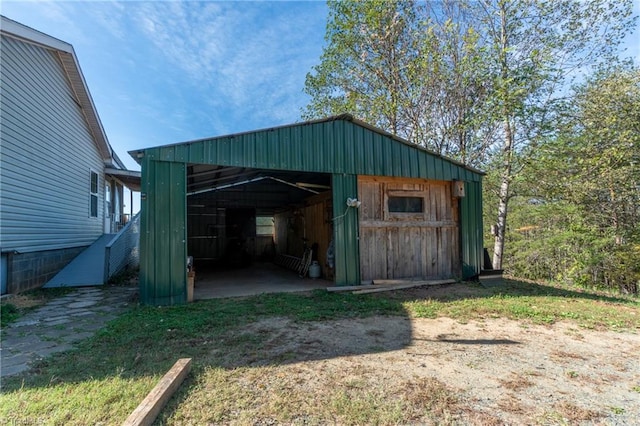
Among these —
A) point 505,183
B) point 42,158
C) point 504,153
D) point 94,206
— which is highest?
point 504,153

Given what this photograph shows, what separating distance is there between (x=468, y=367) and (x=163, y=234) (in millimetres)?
4766

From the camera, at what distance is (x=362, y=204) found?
7191 mm

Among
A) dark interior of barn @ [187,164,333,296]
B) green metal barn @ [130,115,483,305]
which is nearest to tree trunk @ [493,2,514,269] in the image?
green metal barn @ [130,115,483,305]

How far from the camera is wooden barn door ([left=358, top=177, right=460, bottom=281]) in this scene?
285 inches

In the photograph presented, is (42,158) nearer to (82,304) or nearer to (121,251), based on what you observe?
Result: (121,251)

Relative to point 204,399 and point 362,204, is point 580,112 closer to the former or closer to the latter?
point 362,204

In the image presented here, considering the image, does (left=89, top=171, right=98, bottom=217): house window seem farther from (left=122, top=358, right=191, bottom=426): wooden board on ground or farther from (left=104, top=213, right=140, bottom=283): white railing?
(left=122, top=358, right=191, bottom=426): wooden board on ground

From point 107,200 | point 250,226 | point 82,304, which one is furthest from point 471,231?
Result: point 107,200

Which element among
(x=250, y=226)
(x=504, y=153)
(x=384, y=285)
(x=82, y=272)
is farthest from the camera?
(x=250, y=226)

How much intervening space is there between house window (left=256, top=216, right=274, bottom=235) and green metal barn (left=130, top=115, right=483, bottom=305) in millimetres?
5011

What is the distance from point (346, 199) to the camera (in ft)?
22.6

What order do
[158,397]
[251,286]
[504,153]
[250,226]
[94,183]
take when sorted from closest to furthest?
1. [158,397]
2. [251,286]
3. [94,183]
4. [504,153]
5. [250,226]

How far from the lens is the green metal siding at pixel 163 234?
5191 mm

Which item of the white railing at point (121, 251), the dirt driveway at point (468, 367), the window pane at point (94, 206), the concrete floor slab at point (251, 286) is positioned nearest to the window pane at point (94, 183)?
the window pane at point (94, 206)
